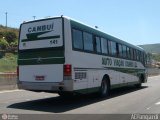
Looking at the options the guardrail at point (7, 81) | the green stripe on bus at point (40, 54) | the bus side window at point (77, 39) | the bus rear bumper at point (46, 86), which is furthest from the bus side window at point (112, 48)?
the guardrail at point (7, 81)

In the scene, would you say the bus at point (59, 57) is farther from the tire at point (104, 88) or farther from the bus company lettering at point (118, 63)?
the bus company lettering at point (118, 63)

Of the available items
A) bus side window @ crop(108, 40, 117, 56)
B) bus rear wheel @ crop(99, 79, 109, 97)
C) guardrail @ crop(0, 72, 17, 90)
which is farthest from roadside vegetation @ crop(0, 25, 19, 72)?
bus rear wheel @ crop(99, 79, 109, 97)

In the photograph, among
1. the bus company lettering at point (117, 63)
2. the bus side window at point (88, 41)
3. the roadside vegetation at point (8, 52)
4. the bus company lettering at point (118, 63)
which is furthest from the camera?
the roadside vegetation at point (8, 52)

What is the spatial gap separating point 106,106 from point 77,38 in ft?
9.55

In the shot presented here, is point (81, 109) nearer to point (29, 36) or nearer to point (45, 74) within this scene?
point (45, 74)

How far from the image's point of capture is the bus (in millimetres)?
13664

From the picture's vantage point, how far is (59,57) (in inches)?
539

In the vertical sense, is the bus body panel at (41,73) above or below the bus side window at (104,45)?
below

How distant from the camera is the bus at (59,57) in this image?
1366 centimetres

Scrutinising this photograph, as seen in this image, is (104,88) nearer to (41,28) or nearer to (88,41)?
(88,41)

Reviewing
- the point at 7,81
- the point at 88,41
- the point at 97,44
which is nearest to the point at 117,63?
the point at 97,44

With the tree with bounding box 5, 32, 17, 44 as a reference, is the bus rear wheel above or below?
below

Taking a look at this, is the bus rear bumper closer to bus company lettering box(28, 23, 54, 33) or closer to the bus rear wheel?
bus company lettering box(28, 23, 54, 33)

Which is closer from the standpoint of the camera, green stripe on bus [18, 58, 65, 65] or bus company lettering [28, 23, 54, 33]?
green stripe on bus [18, 58, 65, 65]
